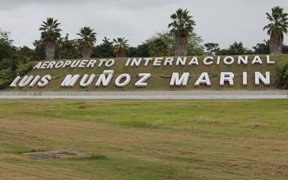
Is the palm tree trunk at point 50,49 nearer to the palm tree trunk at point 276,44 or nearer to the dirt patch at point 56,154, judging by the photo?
the palm tree trunk at point 276,44

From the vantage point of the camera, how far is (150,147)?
57.4ft

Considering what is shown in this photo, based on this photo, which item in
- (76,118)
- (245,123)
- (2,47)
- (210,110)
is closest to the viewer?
(245,123)

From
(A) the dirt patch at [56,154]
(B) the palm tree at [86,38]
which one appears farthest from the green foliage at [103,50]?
(A) the dirt patch at [56,154]

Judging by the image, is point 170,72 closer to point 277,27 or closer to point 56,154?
point 277,27

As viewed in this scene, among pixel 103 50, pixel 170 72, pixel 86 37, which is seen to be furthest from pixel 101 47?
pixel 170 72

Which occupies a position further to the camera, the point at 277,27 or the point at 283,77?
the point at 277,27

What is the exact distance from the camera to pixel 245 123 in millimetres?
26188

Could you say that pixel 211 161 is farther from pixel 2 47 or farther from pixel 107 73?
pixel 2 47

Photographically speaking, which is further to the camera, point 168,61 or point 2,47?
point 2,47

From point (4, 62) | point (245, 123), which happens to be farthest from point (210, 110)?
point (4, 62)

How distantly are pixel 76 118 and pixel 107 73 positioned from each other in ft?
143

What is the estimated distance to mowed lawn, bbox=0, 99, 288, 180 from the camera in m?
12.2

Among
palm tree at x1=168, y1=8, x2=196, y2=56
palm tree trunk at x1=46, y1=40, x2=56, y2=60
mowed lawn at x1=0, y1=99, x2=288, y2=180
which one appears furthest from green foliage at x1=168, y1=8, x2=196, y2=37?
mowed lawn at x1=0, y1=99, x2=288, y2=180

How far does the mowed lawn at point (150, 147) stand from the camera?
40.0 ft
